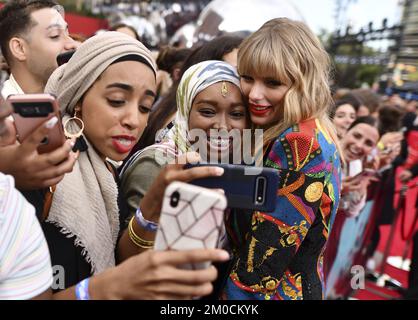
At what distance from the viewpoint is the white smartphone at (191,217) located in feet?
3.16

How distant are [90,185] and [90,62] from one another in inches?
15.5

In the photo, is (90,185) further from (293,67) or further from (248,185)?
(293,67)

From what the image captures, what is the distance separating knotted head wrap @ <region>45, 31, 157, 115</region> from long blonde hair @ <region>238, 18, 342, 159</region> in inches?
16.9

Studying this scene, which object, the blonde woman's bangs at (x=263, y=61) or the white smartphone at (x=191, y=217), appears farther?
the blonde woman's bangs at (x=263, y=61)

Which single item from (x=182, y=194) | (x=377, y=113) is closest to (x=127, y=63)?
(x=182, y=194)

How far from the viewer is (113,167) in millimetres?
1864

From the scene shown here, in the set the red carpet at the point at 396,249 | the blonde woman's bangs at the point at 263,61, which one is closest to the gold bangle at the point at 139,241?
the blonde woman's bangs at the point at 263,61

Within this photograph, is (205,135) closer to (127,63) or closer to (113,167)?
(113,167)

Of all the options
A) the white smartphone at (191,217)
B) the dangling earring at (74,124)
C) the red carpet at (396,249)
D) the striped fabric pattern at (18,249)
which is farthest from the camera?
the red carpet at (396,249)

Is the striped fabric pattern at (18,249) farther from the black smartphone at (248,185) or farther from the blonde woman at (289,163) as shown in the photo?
the blonde woman at (289,163)

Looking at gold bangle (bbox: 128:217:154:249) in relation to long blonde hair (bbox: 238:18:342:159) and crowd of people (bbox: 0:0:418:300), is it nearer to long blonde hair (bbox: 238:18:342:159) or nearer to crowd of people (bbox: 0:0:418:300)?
crowd of people (bbox: 0:0:418:300)

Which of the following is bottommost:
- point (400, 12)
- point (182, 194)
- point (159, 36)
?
point (159, 36)

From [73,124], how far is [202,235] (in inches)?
32.5
